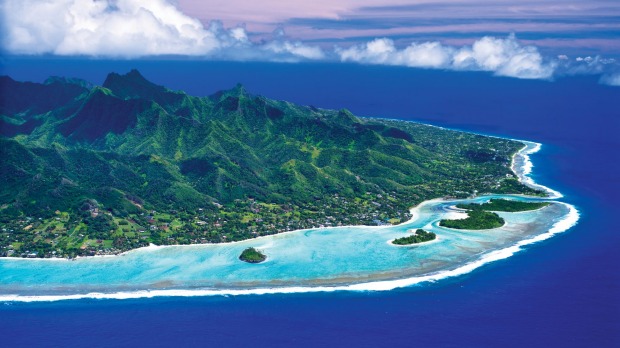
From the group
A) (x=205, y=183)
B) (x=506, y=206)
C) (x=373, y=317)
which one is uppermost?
(x=205, y=183)

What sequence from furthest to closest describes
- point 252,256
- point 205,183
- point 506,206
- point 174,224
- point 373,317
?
point 205,183 < point 506,206 < point 174,224 < point 252,256 < point 373,317

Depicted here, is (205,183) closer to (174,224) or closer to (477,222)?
(174,224)

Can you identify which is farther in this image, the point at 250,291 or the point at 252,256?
the point at 252,256

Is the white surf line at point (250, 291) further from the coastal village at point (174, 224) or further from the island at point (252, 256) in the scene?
the coastal village at point (174, 224)

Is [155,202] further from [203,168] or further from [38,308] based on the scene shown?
[38,308]

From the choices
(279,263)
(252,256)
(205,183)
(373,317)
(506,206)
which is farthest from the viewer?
(205,183)

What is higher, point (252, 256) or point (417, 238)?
point (417, 238)

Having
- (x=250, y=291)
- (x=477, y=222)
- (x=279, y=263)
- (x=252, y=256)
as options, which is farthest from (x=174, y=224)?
(x=477, y=222)
